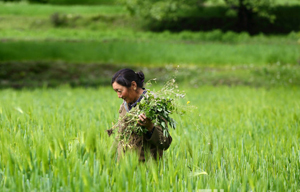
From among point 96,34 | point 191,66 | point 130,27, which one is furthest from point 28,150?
point 130,27

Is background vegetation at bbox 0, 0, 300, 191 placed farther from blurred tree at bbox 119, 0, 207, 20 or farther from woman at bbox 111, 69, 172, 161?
blurred tree at bbox 119, 0, 207, 20

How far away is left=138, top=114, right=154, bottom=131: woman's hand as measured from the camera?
7.83ft

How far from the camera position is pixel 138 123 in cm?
251

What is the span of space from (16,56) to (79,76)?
3047mm

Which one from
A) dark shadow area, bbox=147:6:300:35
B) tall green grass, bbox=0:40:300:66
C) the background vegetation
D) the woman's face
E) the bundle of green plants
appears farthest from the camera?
dark shadow area, bbox=147:6:300:35

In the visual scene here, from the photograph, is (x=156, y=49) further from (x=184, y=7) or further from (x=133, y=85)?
(x=133, y=85)

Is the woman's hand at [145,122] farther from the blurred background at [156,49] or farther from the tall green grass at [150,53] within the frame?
the tall green grass at [150,53]

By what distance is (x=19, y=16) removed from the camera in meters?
24.7

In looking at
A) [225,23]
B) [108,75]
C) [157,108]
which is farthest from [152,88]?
[225,23]

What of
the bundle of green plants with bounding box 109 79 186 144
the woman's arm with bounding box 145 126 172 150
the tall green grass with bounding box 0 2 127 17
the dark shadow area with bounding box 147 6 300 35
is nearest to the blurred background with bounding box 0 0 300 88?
the dark shadow area with bounding box 147 6 300 35

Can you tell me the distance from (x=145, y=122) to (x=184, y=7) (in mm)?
19623

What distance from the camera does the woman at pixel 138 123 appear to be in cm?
254

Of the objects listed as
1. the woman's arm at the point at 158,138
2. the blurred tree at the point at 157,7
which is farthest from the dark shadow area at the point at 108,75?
the woman's arm at the point at 158,138

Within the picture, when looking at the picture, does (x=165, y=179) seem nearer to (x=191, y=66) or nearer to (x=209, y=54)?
(x=191, y=66)
